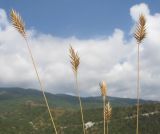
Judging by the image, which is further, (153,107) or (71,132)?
(153,107)

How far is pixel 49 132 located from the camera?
647 feet

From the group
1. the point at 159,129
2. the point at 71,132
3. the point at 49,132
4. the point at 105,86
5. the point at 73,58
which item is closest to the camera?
the point at 73,58

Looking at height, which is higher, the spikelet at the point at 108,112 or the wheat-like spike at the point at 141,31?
the wheat-like spike at the point at 141,31

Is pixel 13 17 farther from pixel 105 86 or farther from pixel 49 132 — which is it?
pixel 49 132

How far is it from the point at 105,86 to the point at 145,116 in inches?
6392

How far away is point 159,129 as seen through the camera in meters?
143

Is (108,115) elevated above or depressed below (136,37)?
below

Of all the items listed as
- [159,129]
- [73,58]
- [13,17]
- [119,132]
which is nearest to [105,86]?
[73,58]

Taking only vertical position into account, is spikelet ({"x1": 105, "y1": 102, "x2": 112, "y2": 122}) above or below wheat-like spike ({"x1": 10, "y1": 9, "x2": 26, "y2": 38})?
below

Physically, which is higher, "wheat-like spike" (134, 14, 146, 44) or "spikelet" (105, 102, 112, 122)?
"wheat-like spike" (134, 14, 146, 44)

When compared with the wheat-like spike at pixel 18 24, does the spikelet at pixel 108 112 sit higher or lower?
lower

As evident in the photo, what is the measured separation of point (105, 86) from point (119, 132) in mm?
159501

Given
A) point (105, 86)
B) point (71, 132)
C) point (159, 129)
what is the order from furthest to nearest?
point (71, 132) < point (159, 129) < point (105, 86)

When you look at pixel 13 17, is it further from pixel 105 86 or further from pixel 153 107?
pixel 153 107
